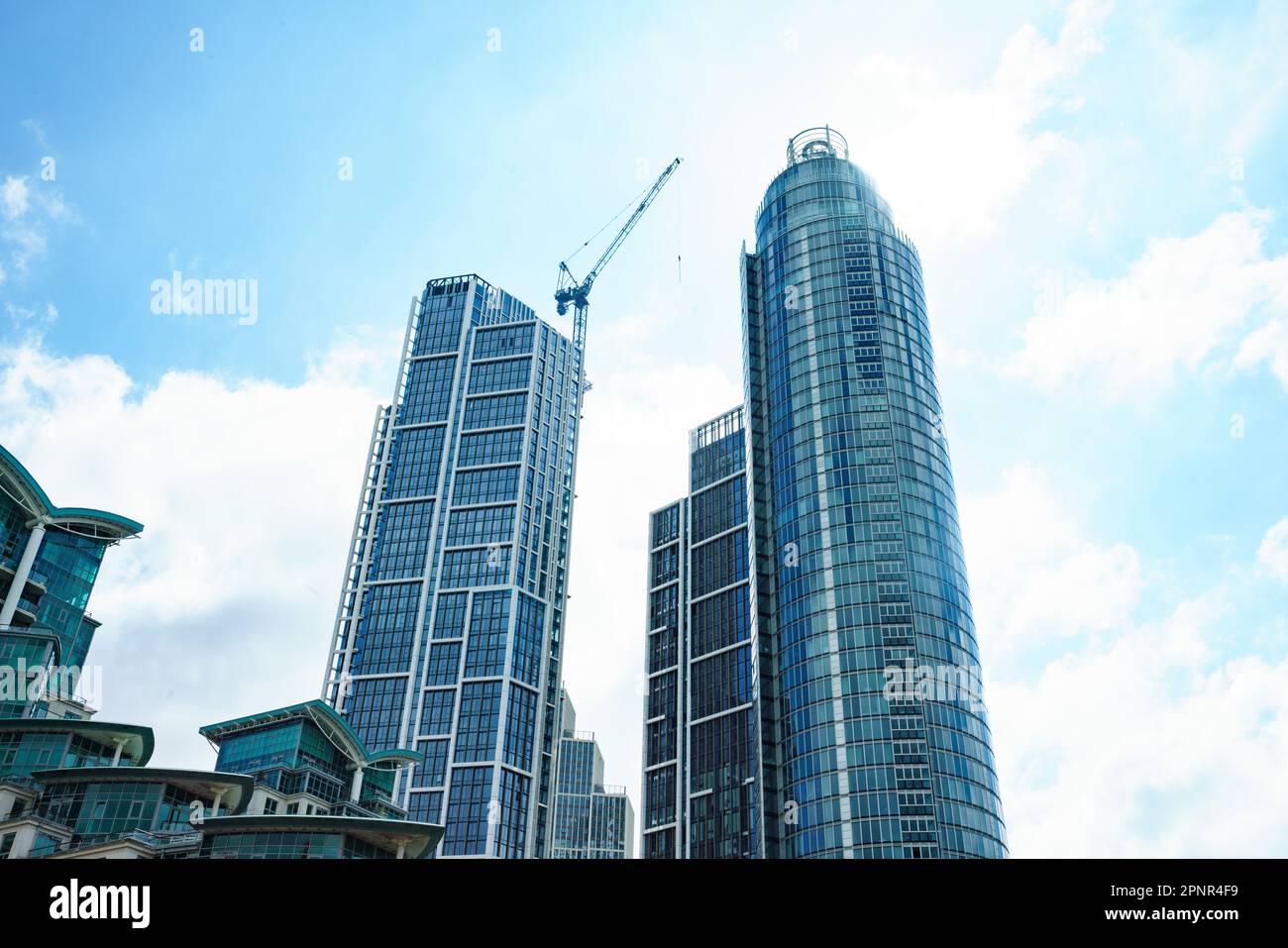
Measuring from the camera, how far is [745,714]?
19550 centimetres

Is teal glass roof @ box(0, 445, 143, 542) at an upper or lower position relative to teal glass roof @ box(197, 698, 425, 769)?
upper

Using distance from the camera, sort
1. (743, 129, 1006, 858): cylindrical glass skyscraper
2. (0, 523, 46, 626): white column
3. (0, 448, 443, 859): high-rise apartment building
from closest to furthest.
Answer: (0, 448, 443, 859): high-rise apartment building → (0, 523, 46, 626): white column → (743, 129, 1006, 858): cylindrical glass skyscraper

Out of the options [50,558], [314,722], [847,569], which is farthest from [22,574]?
[847,569]

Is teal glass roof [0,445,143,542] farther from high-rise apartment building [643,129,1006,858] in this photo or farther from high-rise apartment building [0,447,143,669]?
high-rise apartment building [643,129,1006,858]

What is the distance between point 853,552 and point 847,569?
2.49 metres

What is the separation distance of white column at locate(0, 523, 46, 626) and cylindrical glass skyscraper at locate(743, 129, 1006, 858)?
309ft

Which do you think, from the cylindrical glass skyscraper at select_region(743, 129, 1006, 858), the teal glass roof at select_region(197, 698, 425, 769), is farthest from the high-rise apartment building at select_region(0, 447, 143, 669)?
the cylindrical glass skyscraper at select_region(743, 129, 1006, 858)

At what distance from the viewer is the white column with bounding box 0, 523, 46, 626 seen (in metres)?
114

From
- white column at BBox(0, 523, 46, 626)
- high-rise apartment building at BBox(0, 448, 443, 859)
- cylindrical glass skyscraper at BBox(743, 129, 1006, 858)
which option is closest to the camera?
high-rise apartment building at BBox(0, 448, 443, 859)

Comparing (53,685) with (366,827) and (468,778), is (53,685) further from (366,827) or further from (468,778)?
(468,778)

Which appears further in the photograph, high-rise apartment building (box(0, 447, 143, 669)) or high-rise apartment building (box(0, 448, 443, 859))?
high-rise apartment building (box(0, 447, 143, 669))

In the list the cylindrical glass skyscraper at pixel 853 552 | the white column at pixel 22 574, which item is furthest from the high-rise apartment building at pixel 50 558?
the cylindrical glass skyscraper at pixel 853 552

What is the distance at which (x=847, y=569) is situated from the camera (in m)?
144
